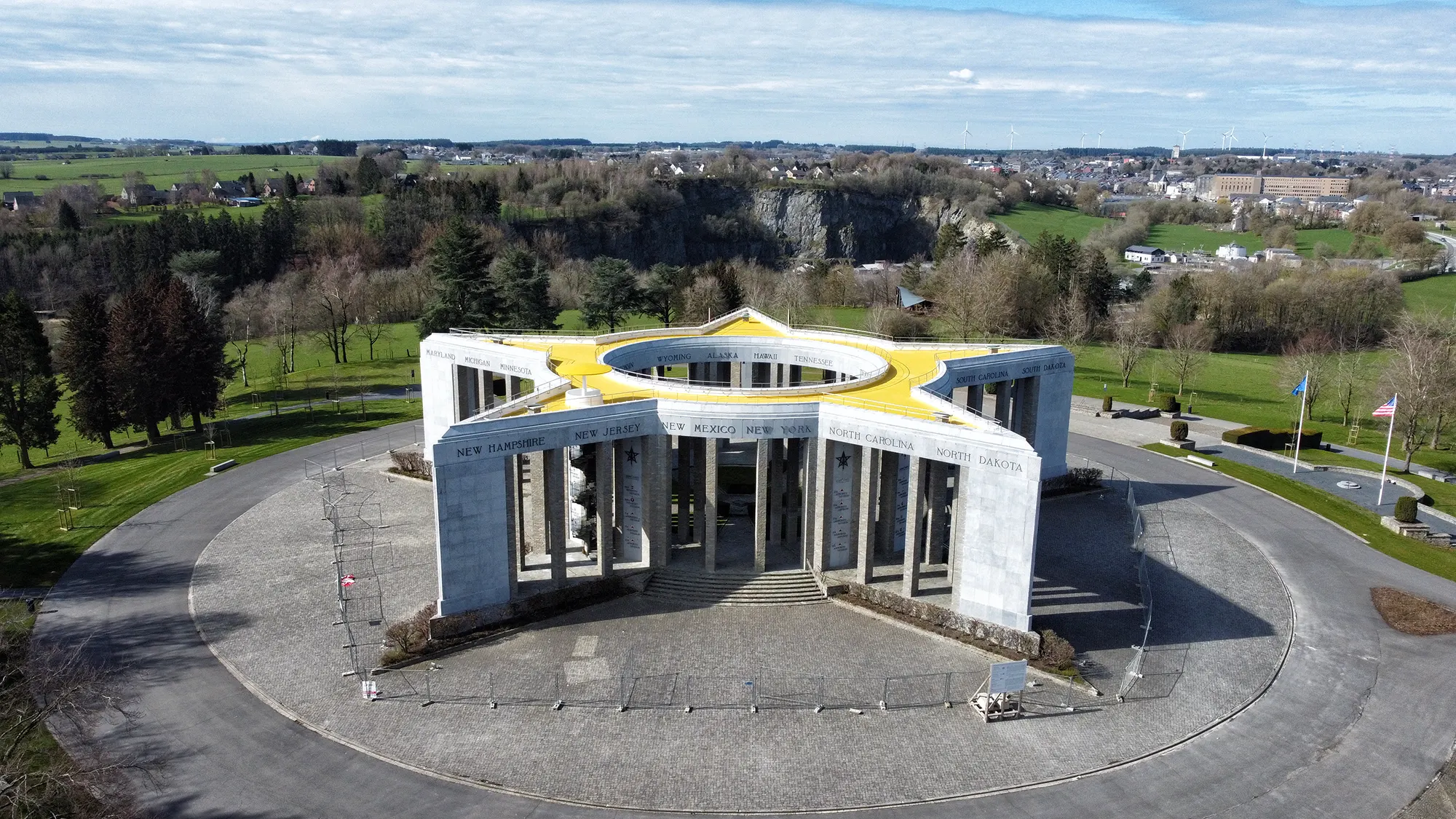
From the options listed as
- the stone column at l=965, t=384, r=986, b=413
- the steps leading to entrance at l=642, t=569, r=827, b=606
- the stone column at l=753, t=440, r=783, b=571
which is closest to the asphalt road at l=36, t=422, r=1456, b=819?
the steps leading to entrance at l=642, t=569, r=827, b=606

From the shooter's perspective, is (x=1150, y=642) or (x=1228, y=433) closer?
(x=1150, y=642)

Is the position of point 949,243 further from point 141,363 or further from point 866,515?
point 141,363

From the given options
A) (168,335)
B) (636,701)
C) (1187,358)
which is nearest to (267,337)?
(168,335)

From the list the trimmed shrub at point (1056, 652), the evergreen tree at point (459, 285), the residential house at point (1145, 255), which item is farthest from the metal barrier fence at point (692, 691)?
the residential house at point (1145, 255)

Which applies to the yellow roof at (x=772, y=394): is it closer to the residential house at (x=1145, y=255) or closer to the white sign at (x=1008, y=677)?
the white sign at (x=1008, y=677)

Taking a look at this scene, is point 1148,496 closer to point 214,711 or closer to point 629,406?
point 629,406

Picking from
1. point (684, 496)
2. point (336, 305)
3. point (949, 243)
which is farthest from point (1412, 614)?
point (949, 243)
